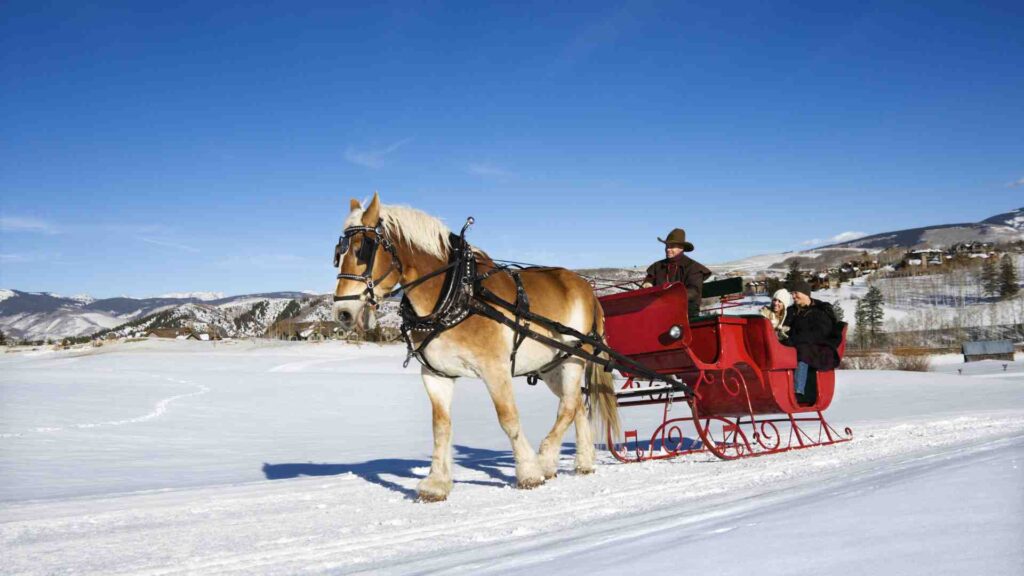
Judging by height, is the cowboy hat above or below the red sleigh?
Answer: above

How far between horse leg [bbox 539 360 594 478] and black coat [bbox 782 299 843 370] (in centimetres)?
301

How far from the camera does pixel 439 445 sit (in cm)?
636

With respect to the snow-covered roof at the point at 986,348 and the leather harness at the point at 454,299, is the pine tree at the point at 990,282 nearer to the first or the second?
the snow-covered roof at the point at 986,348

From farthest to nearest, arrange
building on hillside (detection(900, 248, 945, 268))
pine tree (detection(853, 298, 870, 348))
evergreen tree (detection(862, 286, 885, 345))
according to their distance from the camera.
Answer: building on hillside (detection(900, 248, 945, 268))
evergreen tree (detection(862, 286, 885, 345))
pine tree (detection(853, 298, 870, 348))

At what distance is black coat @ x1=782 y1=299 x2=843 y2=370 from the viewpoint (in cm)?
883

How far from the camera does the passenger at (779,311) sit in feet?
29.7

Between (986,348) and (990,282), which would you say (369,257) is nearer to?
(986,348)

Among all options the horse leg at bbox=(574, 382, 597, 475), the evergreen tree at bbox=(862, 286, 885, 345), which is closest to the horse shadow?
the horse leg at bbox=(574, 382, 597, 475)

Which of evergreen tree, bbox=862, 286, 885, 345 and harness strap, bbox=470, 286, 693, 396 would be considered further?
evergreen tree, bbox=862, 286, 885, 345

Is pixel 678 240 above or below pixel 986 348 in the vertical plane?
above

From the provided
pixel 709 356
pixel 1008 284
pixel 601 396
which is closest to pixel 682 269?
pixel 709 356

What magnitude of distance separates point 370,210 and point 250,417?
14.1 m

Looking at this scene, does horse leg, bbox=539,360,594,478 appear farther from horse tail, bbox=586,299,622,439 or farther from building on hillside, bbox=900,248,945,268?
building on hillside, bbox=900,248,945,268

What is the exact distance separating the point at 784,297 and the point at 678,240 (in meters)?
1.59
